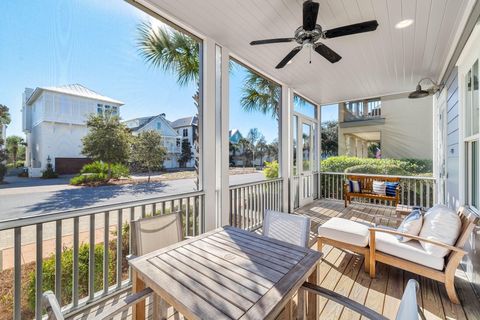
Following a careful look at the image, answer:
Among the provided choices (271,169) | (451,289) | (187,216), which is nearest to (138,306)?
(187,216)

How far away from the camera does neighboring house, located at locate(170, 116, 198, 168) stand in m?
2.76

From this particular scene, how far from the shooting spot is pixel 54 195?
1816 mm

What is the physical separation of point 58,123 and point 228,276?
1.85m

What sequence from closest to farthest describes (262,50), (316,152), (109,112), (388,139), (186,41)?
(109,112) → (186,41) → (262,50) → (316,152) → (388,139)

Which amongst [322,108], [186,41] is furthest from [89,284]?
[322,108]

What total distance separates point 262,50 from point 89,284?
3447 millimetres

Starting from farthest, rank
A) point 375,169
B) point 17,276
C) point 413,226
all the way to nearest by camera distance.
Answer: point 375,169, point 413,226, point 17,276

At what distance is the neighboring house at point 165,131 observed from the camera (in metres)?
2.28

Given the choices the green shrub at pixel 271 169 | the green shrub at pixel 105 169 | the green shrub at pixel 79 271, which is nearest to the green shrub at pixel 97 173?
the green shrub at pixel 105 169

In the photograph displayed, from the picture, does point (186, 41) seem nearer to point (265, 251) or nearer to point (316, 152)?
point (265, 251)

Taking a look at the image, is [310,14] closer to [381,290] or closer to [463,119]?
[463,119]

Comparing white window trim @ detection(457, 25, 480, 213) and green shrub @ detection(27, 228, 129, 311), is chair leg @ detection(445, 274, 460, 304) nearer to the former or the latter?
white window trim @ detection(457, 25, 480, 213)

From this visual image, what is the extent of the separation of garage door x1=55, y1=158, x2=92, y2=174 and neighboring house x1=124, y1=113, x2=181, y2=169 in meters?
0.52

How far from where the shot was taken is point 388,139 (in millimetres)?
8031
